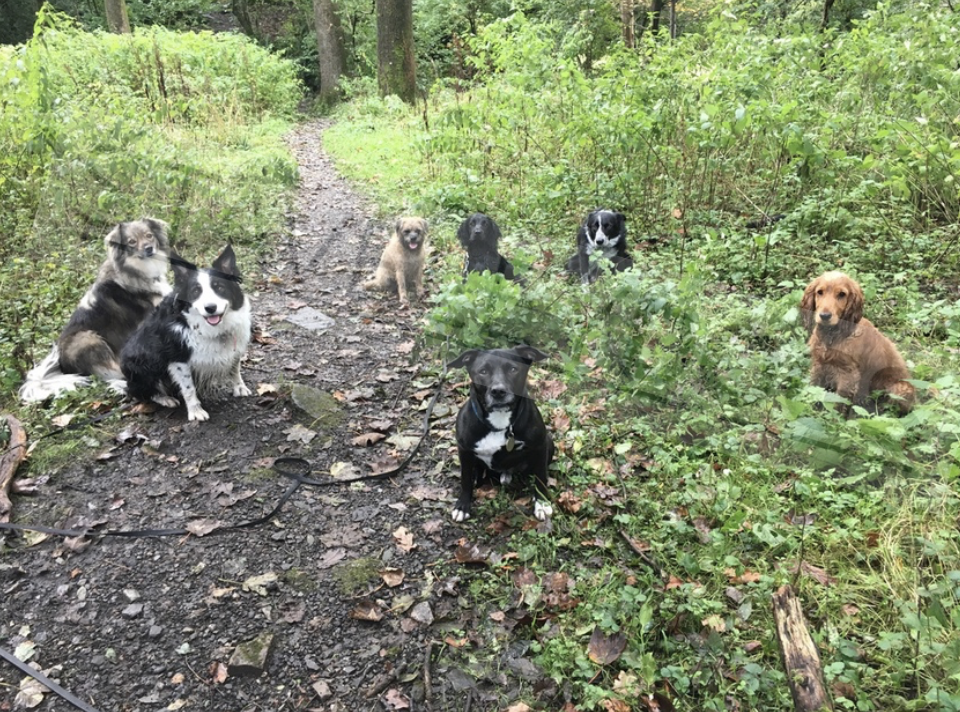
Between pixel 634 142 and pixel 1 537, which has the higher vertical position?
pixel 634 142

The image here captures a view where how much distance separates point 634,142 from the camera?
22.8 ft

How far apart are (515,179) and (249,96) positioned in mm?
11595

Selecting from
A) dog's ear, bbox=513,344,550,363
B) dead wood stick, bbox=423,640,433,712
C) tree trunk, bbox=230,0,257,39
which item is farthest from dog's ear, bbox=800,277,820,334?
tree trunk, bbox=230,0,257,39

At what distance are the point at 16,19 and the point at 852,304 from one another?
106 ft

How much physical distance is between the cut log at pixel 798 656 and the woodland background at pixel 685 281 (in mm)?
128

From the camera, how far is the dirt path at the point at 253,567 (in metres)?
2.74

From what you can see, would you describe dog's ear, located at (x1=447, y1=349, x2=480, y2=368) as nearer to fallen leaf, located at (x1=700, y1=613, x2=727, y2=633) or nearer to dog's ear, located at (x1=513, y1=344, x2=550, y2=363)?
dog's ear, located at (x1=513, y1=344, x2=550, y2=363)

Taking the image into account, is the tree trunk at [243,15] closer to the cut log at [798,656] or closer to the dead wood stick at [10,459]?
the dead wood stick at [10,459]

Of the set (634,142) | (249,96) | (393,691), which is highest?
(249,96)

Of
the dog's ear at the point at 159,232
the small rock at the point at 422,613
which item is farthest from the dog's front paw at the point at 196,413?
the small rock at the point at 422,613

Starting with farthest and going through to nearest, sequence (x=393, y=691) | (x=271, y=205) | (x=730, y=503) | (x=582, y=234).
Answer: (x=271, y=205) → (x=582, y=234) → (x=730, y=503) → (x=393, y=691)

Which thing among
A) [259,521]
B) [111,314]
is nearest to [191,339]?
[111,314]

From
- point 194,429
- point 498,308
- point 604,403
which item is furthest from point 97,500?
point 604,403

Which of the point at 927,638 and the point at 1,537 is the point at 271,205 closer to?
the point at 1,537
